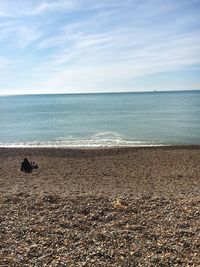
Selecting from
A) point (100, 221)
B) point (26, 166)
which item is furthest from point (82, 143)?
point (100, 221)

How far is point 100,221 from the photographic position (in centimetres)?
824

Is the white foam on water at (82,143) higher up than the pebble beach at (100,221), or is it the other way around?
the pebble beach at (100,221)

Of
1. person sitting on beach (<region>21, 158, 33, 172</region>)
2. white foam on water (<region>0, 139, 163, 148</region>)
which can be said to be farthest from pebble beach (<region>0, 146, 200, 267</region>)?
white foam on water (<region>0, 139, 163, 148</region>)

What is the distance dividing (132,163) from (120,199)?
9.36 meters

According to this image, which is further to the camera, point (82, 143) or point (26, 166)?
point (82, 143)

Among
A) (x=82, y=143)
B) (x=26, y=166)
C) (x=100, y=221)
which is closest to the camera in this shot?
(x=100, y=221)

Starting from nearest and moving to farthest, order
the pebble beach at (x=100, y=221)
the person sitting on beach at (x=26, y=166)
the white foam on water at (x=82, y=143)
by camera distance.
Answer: the pebble beach at (x=100, y=221) → the person sitting on beach at (x=26, y=166) → the white foam on water at (x=82, y=143)

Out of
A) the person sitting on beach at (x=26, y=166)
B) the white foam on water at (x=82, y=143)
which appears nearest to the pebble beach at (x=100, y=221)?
the person sitting on beach at (x=26, y=166)

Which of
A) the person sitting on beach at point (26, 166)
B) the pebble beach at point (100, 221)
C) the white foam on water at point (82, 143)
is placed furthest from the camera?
the white foam on water at point (82, 143)

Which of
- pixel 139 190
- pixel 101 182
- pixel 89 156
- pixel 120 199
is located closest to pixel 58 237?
pixel 120 199

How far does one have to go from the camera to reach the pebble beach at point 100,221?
20.9 ft

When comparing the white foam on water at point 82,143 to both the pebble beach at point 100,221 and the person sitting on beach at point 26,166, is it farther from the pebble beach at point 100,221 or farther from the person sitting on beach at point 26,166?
the pebble beach at point 100,221

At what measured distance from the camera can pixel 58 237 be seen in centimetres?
717

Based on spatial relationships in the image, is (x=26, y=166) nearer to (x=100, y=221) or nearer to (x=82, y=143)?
(x=100, y=221)
